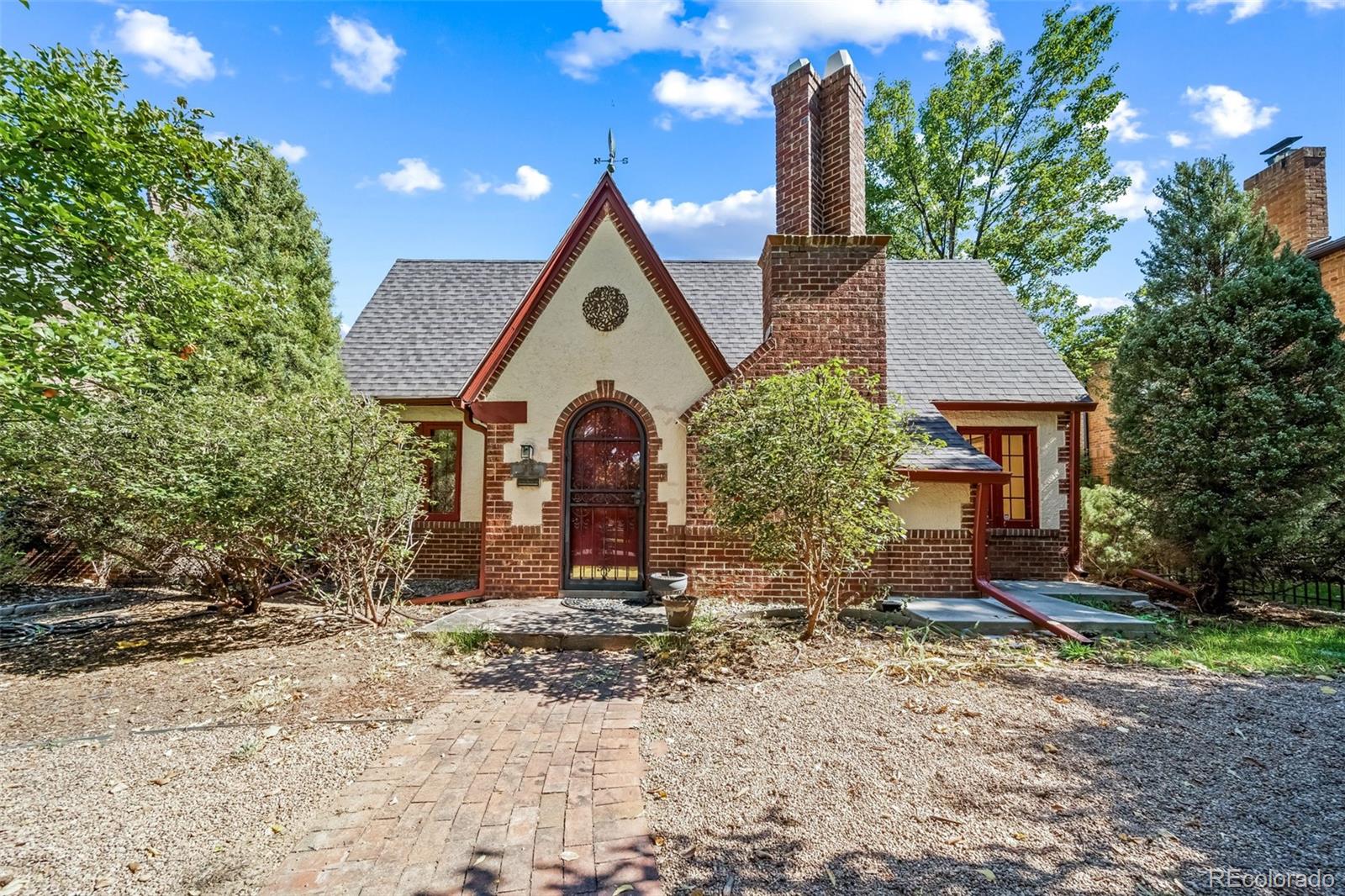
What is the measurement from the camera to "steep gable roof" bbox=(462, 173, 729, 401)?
8.21 metres

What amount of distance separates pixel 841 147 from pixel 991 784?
788 cm

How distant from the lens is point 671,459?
8133 millimetres

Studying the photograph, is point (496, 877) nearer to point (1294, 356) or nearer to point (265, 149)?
point (1294, 356)

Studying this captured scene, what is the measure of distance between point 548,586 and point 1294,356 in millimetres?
11088

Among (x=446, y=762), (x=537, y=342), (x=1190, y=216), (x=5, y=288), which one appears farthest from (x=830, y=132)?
(x=5, y=288)

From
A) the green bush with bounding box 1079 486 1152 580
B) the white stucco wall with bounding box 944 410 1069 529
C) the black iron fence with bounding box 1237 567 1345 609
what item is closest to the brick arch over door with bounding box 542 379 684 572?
the white stucco wall with bounding box 944 410 1069 529

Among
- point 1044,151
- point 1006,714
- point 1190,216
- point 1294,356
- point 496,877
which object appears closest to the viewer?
point 496,877

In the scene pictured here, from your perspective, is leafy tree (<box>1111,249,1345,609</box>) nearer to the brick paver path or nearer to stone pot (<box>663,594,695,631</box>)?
stone pot (<box>663,594,695,631</box>)

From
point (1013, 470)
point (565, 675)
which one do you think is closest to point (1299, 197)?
point (1013, 470)

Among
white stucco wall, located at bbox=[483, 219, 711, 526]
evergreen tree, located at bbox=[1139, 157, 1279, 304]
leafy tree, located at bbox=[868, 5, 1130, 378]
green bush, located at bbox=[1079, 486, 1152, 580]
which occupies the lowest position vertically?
green bush, located at bbox=[1079, 486, 1152, 580]

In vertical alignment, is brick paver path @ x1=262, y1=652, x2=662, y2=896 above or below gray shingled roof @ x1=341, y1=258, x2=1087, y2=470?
below

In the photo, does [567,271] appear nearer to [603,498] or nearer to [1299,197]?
[603,498]

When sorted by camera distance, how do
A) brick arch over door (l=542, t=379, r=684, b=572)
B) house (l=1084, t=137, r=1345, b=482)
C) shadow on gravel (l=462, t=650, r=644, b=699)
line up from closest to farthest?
shadow on gravel (l=462, t=650, r=644, b=699), brick arch over door (l=542, t=379, r=684, b=572), house (l=1084, t=137, r=1345, b=482)

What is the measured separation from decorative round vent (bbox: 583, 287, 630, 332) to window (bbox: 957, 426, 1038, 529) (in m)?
6.66
